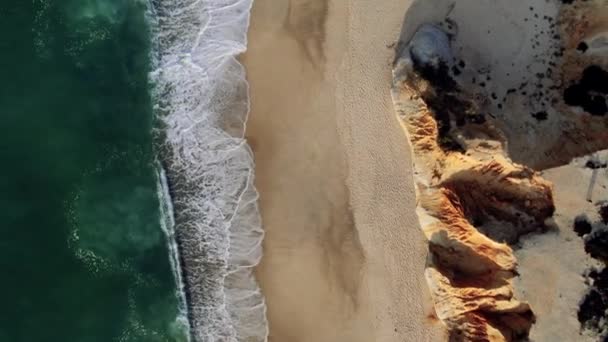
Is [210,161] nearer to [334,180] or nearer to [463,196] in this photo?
[334,180]

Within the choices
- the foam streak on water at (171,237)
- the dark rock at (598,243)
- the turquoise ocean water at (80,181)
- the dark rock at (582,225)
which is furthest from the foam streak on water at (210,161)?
the dark rock at (598,243)

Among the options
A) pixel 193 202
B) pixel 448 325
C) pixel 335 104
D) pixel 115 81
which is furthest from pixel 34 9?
pixel 448 325

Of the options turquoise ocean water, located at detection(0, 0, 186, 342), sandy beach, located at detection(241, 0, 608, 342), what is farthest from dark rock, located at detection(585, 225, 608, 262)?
turquoise ocean water, located at detection(0, 0, 186, 342)

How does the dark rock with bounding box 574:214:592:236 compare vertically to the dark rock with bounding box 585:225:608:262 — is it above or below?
above

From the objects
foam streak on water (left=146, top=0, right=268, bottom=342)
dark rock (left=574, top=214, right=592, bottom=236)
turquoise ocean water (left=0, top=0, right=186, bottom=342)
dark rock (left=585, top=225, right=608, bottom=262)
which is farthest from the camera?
turquoise ocean water (left=0, top=0, right=186, bottom=342)

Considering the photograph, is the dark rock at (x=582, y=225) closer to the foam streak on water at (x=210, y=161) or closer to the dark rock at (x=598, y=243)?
the dark rock at (x=598, y=243)

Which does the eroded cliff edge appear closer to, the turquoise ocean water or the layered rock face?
the layered rock face
